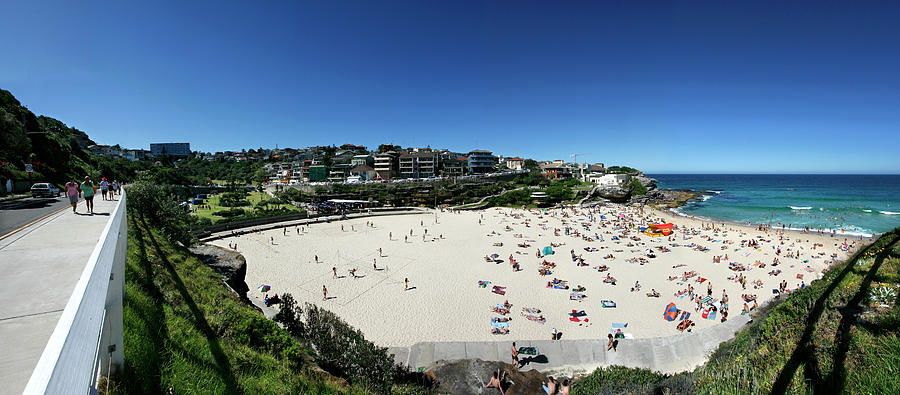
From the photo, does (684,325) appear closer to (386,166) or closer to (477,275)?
(477,275)

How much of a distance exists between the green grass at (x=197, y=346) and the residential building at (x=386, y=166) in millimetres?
66491

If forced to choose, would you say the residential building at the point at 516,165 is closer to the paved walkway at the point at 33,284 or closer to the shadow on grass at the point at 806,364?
the shadow on grass at the point at 806,364

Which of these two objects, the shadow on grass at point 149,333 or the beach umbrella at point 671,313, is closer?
the shadow on grass at point 149,333

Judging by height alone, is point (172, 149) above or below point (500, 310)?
above

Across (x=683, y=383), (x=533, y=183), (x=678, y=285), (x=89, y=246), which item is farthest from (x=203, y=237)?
(x=533, y=183)

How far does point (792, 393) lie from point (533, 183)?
248 ft

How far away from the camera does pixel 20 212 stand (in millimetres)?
9641

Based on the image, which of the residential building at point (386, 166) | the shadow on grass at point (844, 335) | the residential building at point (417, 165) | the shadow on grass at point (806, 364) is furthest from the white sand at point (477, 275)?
the residential building at point (417, 165)

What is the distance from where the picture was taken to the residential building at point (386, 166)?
248 feet

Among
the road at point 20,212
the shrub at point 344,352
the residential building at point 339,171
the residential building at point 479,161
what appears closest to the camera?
the road at point 20,212

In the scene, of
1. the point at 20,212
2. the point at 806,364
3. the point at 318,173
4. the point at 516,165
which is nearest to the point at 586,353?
the point at 806,364

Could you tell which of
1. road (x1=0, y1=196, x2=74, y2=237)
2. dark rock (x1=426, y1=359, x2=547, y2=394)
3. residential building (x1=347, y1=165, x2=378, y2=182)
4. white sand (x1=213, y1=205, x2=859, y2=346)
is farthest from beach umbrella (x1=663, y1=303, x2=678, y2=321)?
residential building (x1=347, y1=165, x2=378, y2=182)

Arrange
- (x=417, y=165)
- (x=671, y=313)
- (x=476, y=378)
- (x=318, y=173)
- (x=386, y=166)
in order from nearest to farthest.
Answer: (x=476, y=378) < (x=671, y=313) < (x=386, y=166) < (x=417, y=165) < (x=318, y=173)

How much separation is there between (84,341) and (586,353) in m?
13.0
